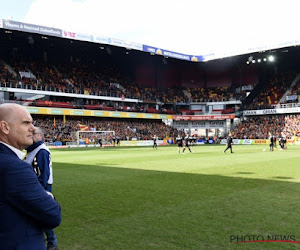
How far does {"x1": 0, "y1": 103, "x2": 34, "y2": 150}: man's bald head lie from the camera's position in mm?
2336

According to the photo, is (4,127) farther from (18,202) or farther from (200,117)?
(200,117)

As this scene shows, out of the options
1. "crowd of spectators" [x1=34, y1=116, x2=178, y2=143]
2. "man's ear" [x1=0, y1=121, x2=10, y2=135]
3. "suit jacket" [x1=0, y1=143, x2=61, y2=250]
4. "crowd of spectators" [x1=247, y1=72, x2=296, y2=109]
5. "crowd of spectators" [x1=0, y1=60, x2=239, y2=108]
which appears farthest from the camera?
"crowd of spectators" [x1=247, y1=72, x2=296, y2=109]

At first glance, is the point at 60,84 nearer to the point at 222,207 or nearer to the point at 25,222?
the point at 222,207

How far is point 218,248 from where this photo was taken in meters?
5.45

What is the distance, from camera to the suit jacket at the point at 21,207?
2119 mm

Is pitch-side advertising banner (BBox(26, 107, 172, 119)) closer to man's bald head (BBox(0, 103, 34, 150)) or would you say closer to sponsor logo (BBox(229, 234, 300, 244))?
sponsor logo (BBox(229, 234, 300, 244))

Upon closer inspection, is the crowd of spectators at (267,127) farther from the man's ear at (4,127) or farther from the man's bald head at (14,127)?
the man's ear at (4,127)

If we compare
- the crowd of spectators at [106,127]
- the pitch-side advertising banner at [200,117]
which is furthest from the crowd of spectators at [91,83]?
the crowd of spectators at [106,127]

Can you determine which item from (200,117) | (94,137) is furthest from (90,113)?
(200,117)

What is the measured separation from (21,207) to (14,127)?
0.61 m

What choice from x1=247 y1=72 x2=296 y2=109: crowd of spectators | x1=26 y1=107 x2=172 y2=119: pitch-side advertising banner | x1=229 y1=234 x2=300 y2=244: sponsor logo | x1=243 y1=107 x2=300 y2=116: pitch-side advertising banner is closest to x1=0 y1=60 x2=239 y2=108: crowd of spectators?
x1=26 y1=107 x2=172 y2=119: pitch-side advertising banner

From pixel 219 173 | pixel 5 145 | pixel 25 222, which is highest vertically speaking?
pixel 5 145

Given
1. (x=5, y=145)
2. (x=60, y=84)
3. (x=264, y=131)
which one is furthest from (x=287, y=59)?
(x=5, y=145)

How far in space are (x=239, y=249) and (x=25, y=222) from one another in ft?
14.0
